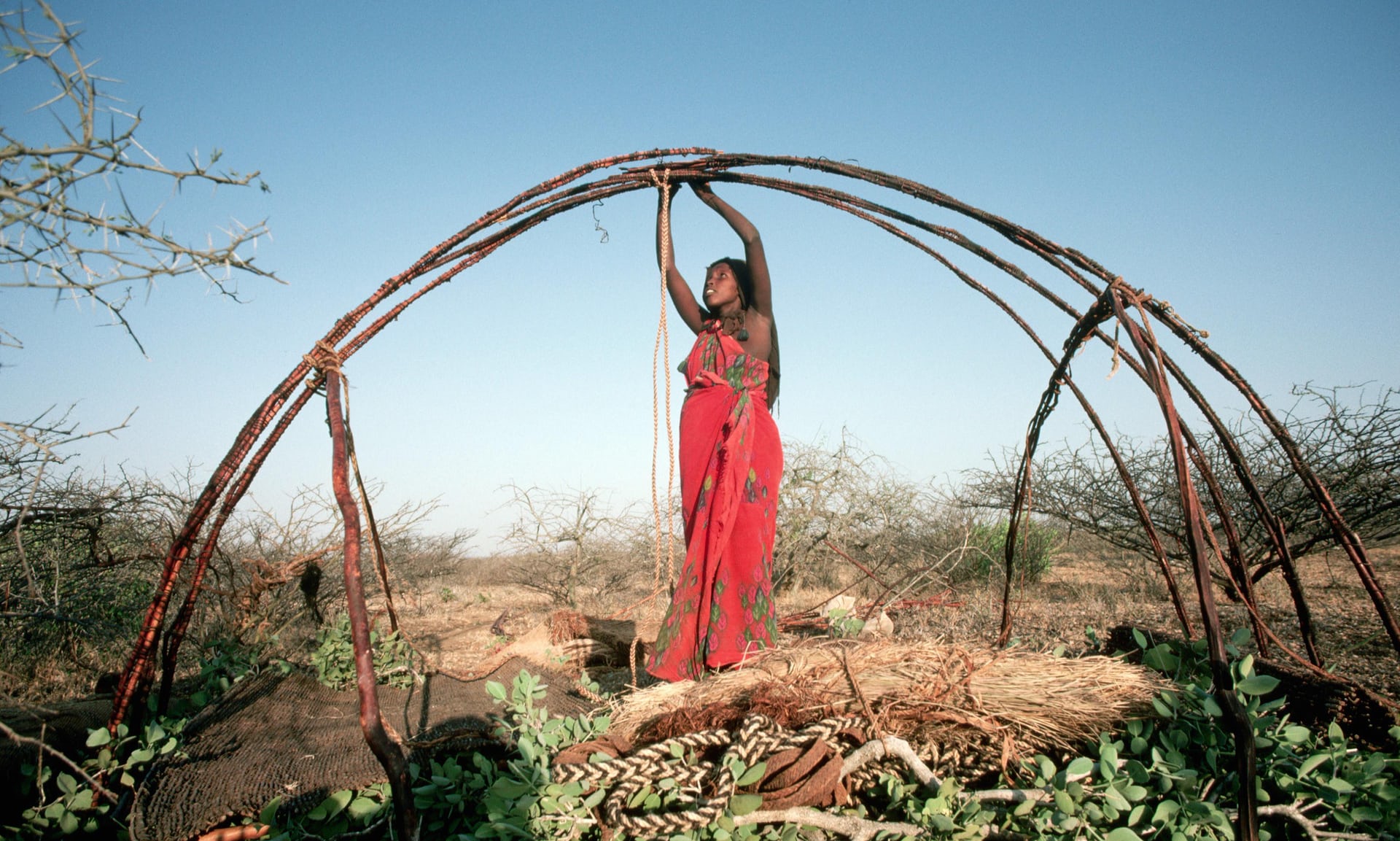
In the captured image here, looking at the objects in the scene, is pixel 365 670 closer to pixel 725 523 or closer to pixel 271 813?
pixel 271 813

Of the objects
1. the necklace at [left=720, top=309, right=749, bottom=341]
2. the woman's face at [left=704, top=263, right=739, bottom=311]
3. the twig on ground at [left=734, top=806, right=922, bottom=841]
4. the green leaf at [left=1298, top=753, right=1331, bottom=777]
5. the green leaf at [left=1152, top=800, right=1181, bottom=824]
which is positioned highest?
the woman's face at [left=704, top=263, right=739, bottom=311]

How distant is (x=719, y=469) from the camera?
365 centimetres

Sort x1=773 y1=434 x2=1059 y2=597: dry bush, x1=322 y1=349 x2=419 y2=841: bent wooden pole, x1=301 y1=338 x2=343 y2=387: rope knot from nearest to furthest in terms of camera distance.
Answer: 1. x1=322 y1=349 x2=419 y2=841: bent wooden pole
2. x1=301 y1=338 x2=343 y2=387: rope knot
3. x1=773 y1=434 x2=1059 y2=597: dry bush

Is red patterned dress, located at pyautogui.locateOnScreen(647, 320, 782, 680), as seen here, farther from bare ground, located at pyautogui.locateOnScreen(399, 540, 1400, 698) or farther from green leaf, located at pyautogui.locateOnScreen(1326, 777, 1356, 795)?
green leaf, located at pyautogui.locateOnScreen(1326, 777, 1356, 795)

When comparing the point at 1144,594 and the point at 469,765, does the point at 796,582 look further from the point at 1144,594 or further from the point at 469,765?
the point at 469,765

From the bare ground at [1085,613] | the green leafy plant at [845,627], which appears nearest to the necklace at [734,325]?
the green leafy plant at [845,627]

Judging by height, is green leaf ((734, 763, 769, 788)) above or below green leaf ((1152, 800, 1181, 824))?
above

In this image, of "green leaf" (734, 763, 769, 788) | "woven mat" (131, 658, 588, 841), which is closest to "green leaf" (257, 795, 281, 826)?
"woven mat" (131, 658, 588, 841)

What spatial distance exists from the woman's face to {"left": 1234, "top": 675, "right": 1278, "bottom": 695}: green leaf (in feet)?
9.78

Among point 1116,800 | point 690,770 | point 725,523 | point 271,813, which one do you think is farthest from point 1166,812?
point 271,813

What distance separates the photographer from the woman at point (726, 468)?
3475 mm

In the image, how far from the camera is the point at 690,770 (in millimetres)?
1778

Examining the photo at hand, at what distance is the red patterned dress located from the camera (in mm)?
3477

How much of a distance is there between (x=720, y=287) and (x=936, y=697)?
264cm
